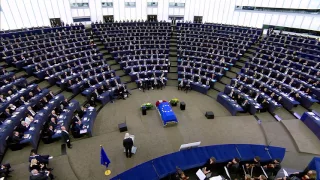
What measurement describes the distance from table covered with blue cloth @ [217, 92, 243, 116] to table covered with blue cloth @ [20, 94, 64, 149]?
1214 cm

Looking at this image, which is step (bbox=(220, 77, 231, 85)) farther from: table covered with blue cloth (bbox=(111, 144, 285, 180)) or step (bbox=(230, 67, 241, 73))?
table covered with blue cloth (bbox=(111, 144, 285, 180))

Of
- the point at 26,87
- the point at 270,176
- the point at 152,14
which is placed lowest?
the point at 270,176

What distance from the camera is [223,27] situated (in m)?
25.9

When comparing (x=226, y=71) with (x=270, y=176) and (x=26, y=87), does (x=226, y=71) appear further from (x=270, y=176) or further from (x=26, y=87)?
(x=26, y=87)

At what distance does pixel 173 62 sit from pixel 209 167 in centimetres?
1482

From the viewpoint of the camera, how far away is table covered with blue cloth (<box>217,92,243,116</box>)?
43.7 ft

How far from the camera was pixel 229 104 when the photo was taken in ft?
45.9

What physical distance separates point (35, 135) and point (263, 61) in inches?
781

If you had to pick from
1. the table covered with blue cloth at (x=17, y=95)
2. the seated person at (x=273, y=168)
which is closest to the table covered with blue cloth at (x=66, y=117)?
the table covered with blue cloth at (x=17, y=95)

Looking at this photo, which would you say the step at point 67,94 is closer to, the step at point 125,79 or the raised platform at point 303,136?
the step at point 125,79

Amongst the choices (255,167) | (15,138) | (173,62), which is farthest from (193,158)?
(173,62)

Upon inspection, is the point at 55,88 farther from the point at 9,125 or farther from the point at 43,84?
the point at 9,125

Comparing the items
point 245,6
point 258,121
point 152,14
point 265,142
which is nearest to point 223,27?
point 245,6

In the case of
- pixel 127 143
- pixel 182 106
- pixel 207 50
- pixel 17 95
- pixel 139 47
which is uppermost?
pixel 139 47
